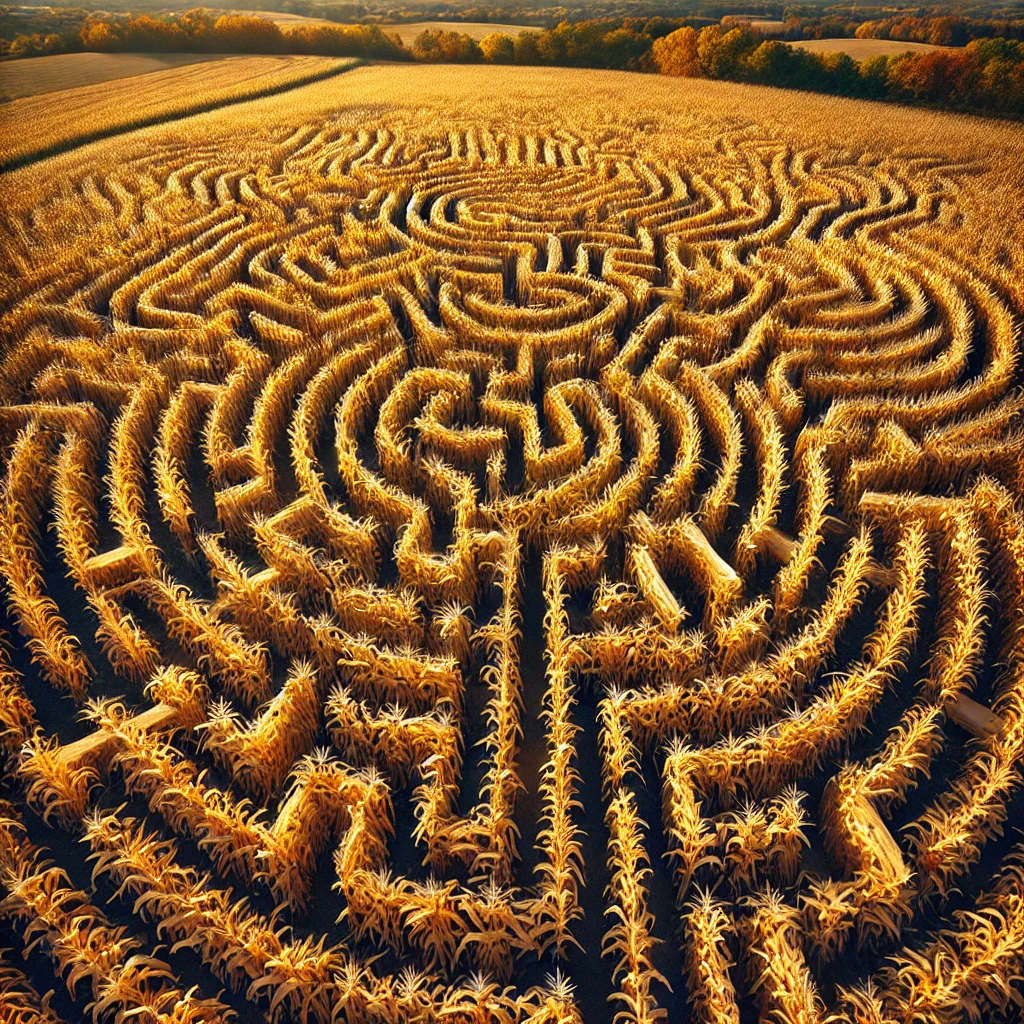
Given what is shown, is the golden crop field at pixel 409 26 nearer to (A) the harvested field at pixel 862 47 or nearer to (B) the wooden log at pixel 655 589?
(A) the harvested field at pixel 862 47

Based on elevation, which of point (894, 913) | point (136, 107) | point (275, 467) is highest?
point (136, 107)

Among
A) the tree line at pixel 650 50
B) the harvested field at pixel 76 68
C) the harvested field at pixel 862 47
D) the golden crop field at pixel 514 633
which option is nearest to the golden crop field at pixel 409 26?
the tree line at pixel 650 50

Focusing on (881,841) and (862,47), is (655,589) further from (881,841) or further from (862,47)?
(862,47)

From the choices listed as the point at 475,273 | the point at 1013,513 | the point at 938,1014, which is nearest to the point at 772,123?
the point at 475,273

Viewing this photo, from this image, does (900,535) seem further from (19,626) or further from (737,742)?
(19,626)

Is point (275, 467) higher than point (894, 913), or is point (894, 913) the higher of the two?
point (275, 467)

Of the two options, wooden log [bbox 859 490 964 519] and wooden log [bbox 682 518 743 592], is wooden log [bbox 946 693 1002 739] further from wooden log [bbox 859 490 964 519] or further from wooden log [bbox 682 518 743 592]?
wooden log [bbox 859 490 964 519]
